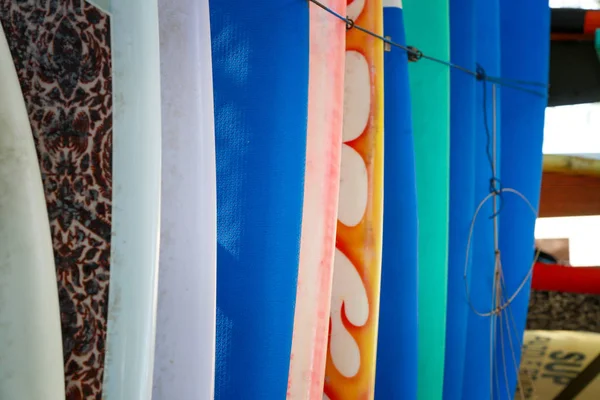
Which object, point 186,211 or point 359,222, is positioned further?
point 359,222

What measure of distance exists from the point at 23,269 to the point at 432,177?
1399 millimetres

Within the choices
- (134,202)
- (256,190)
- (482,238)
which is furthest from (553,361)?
(134,202)

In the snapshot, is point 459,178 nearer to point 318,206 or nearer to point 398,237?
point 398,237

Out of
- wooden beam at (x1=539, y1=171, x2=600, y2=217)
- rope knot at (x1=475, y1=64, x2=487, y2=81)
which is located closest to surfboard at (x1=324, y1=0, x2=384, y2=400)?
rope knot at (x1=475, y1=64, x2=487, y2=81)

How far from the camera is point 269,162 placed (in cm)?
136

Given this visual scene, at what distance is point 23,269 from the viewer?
0.81 meters

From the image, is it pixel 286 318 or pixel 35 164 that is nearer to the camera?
pixel 35 164

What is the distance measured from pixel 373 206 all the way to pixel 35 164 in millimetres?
900

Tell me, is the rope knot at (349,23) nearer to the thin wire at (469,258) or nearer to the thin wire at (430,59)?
the thin wire at (430,59)

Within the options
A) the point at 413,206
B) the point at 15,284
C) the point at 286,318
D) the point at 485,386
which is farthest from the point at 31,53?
the point at 485,386

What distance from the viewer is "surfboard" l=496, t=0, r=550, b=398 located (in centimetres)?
236

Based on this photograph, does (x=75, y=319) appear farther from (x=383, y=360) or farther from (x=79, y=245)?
(x=383, y=360)

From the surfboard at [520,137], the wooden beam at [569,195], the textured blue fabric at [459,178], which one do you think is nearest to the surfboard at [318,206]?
the textured blue fabric at [459,178]

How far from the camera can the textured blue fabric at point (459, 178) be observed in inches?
85.0
